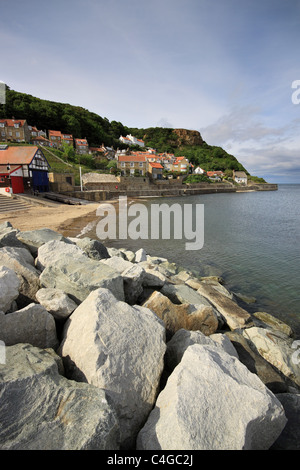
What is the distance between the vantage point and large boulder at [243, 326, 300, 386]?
17.1 feet

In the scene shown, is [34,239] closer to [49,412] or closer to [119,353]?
[119,353]

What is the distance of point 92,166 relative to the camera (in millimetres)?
69625

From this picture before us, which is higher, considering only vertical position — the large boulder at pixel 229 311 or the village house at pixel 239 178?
the village house at pixel 239 178

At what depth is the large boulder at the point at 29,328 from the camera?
3373 mm

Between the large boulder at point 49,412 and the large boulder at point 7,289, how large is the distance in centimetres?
127

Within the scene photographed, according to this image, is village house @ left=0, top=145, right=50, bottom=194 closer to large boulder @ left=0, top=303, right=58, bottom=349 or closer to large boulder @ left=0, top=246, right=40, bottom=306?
large boulder @ left=0, top=246, right=40, bottom=306

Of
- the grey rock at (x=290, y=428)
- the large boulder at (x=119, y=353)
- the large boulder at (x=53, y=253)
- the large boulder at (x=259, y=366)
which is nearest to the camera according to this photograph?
the large boulder at (x=119, y=353)

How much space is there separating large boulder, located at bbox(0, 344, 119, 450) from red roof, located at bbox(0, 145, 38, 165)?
1567 inches

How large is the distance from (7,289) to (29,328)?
0.79m

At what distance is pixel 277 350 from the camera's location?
5566mm

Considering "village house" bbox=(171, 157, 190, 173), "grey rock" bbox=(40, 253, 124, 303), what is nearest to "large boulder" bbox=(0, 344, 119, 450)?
"grey rock" bbox=(40, 253, 124, 303)

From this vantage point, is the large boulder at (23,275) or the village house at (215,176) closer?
the large boulder at (23,275)

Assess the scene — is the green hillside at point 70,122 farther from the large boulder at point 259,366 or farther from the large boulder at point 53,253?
the large boulder at point 259,366

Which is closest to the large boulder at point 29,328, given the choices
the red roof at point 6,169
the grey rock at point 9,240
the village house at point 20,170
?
the grey rock at point 9,240
